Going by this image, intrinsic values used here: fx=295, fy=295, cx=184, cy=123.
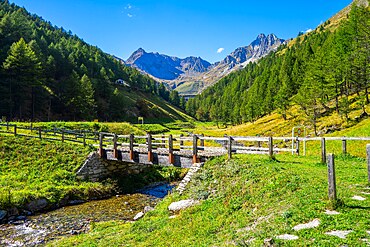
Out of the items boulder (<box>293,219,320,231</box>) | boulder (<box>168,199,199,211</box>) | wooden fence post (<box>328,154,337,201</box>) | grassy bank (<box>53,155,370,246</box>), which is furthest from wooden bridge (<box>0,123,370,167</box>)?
boulder (<box>293,219,320,231</box>)

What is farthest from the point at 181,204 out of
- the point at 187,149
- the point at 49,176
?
the point at 49,176

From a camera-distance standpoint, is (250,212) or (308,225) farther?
(250,212)

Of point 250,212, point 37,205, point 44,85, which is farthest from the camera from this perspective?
point 44,85

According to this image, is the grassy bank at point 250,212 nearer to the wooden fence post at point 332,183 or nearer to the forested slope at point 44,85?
the wooden fence post at point 332,183

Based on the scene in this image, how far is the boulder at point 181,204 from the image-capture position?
14.5 m

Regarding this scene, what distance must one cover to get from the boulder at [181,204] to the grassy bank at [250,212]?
34cm

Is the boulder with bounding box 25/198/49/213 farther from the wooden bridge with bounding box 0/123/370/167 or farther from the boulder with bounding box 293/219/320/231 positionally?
the boulder with bounding box 293/219/320/231

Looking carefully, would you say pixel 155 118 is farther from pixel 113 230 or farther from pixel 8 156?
pixel 113 230

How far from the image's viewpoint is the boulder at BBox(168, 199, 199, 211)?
47.5ft

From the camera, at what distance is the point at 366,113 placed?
47781mm

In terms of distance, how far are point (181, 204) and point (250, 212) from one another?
5.05m

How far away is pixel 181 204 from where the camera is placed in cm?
1485

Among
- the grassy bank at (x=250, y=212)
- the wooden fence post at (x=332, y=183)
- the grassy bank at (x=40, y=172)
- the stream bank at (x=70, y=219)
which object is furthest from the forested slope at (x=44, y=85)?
the wooden fence post at (x=332, y=183)

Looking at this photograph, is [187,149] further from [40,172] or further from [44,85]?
[44,85]
